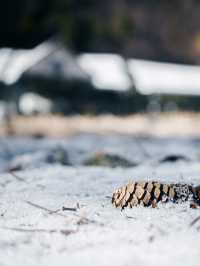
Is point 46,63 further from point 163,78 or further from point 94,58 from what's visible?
point 163,78

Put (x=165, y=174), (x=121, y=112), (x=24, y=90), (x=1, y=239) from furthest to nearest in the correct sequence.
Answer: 1. (x=24, y=90)
2. (x=121, y=112)
3. (x=165, y=174)
4. (x=1, y=239)

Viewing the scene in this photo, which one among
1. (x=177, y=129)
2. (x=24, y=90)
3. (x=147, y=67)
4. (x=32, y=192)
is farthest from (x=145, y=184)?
(x=147, y=67)

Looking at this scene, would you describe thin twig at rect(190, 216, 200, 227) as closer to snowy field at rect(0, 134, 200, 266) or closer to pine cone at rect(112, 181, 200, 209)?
snowy field at rect(0, 134, 200, 266)

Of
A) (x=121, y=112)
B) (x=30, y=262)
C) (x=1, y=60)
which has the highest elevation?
(x=30, y=262)

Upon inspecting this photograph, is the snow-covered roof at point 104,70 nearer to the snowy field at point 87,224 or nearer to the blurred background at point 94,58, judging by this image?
the blurred background at point 94,58

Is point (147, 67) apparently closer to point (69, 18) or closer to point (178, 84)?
point (178, 84)

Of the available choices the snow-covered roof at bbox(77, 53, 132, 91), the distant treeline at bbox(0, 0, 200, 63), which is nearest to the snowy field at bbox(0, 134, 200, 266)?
the distant treeline at bbox(0, 0, 200, 63)

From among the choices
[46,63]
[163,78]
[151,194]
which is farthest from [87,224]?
[163,78]
